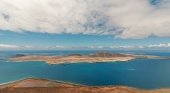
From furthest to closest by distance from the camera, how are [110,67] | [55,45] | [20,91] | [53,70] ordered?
[110,67], [53,70], [55,45], [20,91]

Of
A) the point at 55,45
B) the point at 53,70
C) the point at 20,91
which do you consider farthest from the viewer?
the point at 53,70

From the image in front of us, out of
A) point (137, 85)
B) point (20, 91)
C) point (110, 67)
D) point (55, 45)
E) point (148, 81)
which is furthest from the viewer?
point (110, 67)

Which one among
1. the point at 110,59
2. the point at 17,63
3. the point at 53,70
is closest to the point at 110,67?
the point at 110,59

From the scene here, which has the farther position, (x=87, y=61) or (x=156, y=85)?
(x=87, y=61)

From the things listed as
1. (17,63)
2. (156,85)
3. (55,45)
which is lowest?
(156,85)

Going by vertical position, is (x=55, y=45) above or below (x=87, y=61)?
above

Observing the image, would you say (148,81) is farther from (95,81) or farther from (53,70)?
(53,70)

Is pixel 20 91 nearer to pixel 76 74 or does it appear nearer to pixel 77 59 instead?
pixel 76 74

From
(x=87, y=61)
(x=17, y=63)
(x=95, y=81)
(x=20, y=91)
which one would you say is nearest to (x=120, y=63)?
(x=87, y=61)

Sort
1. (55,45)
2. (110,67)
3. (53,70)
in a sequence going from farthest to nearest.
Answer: (110,67) → (53,70) → (55,45)
